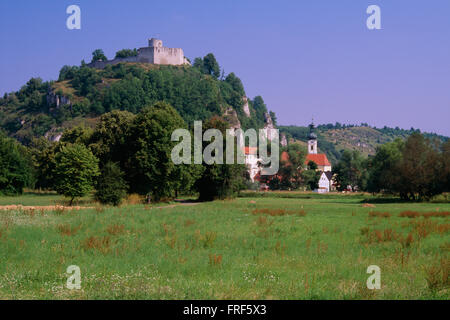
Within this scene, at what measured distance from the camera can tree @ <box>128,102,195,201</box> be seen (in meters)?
54.5

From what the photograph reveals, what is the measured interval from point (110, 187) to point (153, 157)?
7.56 m

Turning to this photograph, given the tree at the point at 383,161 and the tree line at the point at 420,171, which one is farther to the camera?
the tree at the point at 383,161

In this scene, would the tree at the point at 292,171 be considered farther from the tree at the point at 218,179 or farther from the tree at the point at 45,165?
the tree at the point at 45,165

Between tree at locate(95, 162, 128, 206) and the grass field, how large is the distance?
2364cm

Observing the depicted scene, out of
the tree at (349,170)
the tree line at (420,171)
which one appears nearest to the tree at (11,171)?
the tree line at (420,171)

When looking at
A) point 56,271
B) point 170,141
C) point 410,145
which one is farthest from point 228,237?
point 410,145

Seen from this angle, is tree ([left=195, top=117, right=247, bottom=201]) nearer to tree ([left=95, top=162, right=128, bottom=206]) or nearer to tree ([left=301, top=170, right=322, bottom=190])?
tree ([left=95, top=162, right=128, bottom=206])

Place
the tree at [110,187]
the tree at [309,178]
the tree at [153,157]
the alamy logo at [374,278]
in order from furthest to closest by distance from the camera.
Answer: the tree at [309,178] < the tree at [153,157] < the tree at [110,187] < the alamy logo at [374,278]

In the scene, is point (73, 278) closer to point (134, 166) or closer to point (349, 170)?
point (134, 166)

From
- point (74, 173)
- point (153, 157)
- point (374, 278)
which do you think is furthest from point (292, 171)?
point (374, 278)

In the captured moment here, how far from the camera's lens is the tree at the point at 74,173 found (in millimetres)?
50219

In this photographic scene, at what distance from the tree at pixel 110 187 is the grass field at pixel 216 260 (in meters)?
23.6
